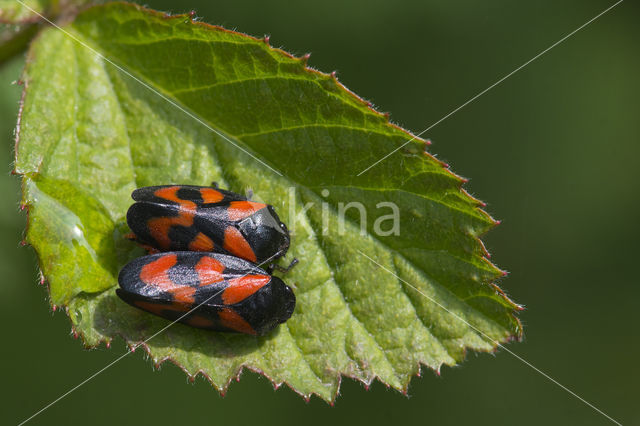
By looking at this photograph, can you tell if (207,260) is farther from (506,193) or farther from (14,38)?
(506,193)

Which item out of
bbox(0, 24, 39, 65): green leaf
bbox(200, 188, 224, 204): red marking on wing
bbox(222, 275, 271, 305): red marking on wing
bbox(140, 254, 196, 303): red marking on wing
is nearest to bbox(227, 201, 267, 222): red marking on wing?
bbox(200, 188, 224, 204): red marking on wing

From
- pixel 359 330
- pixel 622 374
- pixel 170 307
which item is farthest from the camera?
pixel 622 374

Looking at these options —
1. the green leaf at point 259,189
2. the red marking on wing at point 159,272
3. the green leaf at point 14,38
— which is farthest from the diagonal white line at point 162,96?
the red marking on wing at point 159,272

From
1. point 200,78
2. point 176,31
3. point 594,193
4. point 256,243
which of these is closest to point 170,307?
point 256,243

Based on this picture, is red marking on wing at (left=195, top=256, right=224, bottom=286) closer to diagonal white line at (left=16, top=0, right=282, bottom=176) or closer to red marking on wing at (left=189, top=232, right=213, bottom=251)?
red marking on wing at (left=189, top=232, right=213, bottom=251)

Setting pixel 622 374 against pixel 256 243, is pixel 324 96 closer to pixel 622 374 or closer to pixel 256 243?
pixel 256 243
